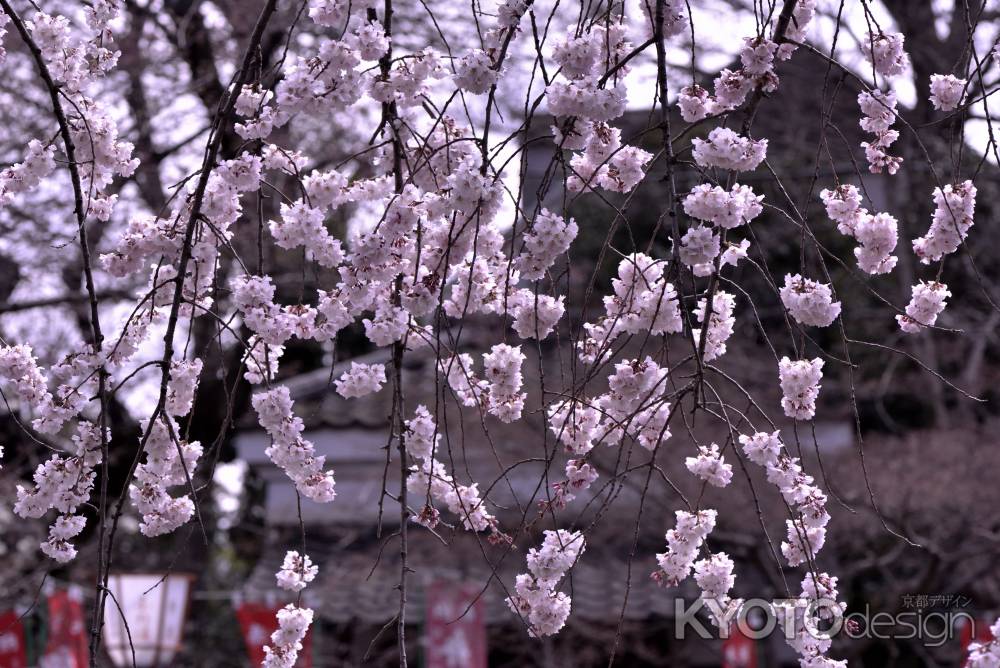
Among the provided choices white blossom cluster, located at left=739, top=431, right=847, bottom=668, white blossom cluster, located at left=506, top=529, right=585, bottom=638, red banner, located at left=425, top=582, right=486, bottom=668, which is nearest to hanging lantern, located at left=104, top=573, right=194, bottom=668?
red banner, located at left=425, top=582, right=486, bottom=668

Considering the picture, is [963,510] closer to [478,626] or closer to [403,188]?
[478,626]

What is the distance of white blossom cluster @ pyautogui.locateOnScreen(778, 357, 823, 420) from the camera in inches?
74.6

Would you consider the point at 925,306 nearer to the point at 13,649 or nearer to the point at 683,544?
the point at 683,544

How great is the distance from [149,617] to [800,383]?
5.16m

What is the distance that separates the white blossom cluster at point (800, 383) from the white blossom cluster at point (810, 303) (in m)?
0.07

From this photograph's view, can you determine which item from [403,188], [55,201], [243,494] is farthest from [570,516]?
[403,188]

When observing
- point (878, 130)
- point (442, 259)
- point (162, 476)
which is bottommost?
point (162, 476)

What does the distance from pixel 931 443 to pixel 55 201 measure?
460cm

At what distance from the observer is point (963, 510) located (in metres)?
5.80

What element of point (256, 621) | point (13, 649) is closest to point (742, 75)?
point (256, 621)

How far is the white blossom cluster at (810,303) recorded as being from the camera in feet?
6.02

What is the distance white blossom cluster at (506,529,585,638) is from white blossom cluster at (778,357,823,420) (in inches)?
15.4

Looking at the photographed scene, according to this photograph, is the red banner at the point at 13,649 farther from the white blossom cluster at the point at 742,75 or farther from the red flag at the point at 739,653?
the white blossom cluster at the point at 742,75

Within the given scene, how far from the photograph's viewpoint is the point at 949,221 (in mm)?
2076
